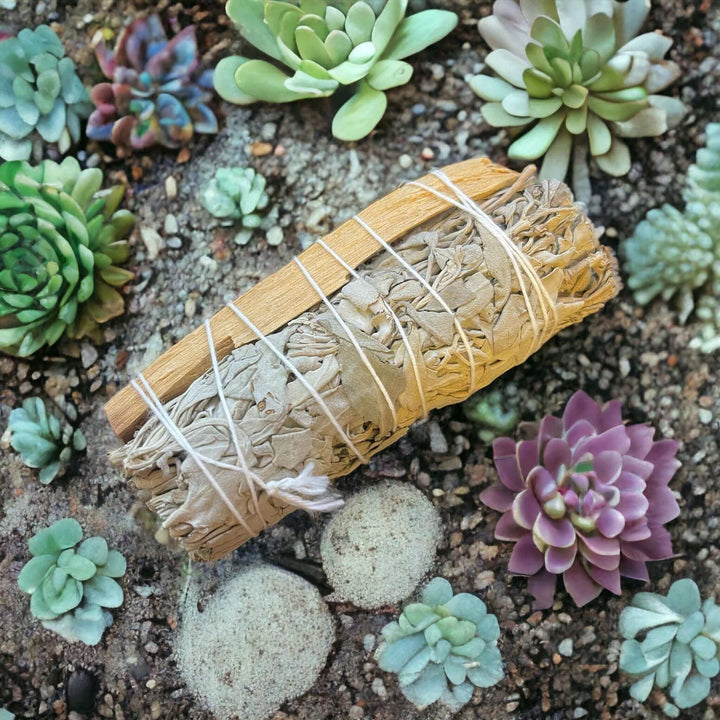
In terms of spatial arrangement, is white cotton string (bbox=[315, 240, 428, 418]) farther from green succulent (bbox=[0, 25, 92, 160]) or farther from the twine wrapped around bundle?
green succulent (bbox=[0, 25, 92, 160])

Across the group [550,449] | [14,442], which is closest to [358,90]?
[550,449]

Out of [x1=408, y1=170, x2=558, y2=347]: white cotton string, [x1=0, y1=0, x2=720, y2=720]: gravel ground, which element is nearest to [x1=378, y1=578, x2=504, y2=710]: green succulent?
[x1=0, y1=0, x2=720, y2=720]: gravel ground

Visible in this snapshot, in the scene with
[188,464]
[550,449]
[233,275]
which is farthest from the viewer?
[233,275]

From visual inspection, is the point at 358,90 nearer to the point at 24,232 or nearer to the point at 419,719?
the point at 24,232

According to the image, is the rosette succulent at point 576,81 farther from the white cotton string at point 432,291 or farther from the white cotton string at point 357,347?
the white cotton string at point 357,347

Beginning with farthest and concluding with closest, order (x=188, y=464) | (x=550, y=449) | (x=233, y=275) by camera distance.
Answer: (x=233, y=275) → (x=550, y=449) → (x=188, y=464)

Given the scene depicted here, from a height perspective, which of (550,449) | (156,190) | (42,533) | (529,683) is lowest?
(529,683)

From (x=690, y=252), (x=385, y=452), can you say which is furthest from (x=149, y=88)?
(x=690, y=252)

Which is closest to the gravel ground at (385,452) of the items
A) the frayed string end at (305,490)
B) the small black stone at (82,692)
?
the small black stone at (82,692)

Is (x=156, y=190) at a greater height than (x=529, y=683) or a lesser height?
greater
